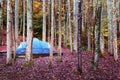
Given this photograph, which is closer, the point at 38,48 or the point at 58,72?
the point at 58,72

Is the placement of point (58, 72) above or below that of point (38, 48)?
below

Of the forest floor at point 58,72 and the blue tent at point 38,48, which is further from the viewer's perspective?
the blue tent at point 38,48

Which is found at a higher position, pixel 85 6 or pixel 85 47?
pixel 85 6

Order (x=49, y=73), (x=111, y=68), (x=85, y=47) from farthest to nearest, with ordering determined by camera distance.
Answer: (x=85, y=47)
(x=111, y=68)
(x=49, y=73)

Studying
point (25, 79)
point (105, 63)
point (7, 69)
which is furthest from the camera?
point (105, 63)

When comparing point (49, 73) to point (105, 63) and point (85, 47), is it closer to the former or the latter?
point (105, 63)

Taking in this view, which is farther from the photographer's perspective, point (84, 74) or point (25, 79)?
point (84, 74)

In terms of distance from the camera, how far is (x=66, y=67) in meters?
14.8

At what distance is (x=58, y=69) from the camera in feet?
46.6


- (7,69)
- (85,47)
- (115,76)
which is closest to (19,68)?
(7,69)

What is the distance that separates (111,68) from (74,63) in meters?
2.06

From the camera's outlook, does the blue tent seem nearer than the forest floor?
No

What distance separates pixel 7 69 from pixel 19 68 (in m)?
0.58

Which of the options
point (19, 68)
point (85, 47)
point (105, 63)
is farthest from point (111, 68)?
point (85, 47)
